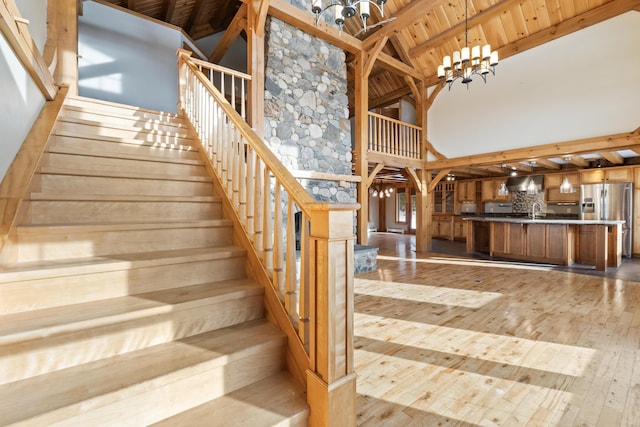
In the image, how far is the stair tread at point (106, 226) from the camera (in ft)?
4.94

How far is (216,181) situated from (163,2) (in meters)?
5.98

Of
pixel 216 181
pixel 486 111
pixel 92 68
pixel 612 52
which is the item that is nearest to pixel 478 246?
pixel 486 111

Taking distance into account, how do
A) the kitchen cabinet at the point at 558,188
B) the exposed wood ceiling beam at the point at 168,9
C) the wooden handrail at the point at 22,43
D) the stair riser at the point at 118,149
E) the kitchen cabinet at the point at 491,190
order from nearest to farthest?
the wooden handrail at the point at 22,43, the stair riser at the point at 118,149, the exposed wood ceiling beam at the point at 168,9, the kitchen cabinet at the point at 558,188, the kitchen cabinet at the point at 491,190

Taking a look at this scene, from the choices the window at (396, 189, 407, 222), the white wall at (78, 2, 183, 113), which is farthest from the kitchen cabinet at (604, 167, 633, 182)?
the white wall at (78, 2, 183, 113)

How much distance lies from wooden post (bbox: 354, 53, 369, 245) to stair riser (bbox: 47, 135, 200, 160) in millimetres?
3654

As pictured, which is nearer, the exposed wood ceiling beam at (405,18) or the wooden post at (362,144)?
the exposed wood ceiling beam at (405,18)

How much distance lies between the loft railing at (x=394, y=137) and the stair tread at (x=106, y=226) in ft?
16.8

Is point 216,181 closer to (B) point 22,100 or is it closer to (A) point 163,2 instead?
(B) point 22,100

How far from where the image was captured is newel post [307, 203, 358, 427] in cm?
118

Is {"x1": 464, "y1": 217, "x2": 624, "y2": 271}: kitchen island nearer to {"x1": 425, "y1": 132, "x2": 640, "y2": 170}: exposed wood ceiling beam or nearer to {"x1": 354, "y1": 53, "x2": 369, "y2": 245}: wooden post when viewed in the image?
{"x1": 425, "y1": 132, "x2": 640, "y2": 170}: exposed wood ceiling beam

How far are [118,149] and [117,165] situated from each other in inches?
8.7

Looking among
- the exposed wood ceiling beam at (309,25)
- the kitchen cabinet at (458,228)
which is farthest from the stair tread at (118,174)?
the kitchen cabinet at (458,228)

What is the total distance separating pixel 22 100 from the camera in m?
1.77

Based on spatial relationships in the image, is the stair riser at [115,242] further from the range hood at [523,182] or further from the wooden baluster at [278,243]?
the range hood at [523,182]
